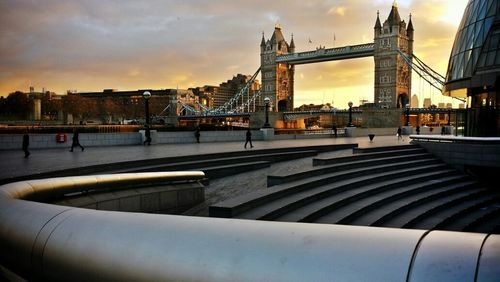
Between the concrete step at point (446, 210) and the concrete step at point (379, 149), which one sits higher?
the concrete step at point (379, 149)

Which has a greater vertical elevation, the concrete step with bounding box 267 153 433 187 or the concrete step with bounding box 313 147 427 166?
the concrete step with bounding box 313 147 427 166

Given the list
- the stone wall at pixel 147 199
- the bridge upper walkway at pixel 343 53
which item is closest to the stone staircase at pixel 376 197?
the stone wall at pixel 147 199

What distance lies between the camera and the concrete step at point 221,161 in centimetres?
1192

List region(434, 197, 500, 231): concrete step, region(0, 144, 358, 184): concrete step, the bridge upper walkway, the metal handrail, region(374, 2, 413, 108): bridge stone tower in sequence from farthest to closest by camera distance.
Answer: the bridge upper walkway → region(374, 2, 413, 108): bridge stone tower → the metal handrail → region(434, 197, 500, 231): concrete step → region(0, 144, 358, 184): concrete step

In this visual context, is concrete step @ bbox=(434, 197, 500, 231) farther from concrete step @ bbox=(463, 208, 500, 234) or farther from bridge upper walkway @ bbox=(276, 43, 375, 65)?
bridge upper walkway @ bbox=(276, 43, 375, 65)

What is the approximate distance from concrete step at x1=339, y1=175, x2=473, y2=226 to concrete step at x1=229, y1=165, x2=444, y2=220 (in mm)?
631

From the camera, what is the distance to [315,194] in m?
9.45

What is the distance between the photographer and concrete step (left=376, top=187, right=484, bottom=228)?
9.69m

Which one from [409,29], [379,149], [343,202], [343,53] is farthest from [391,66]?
[343,202]

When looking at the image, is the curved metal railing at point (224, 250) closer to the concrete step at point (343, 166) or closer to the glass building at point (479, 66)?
the concrete step at point (343, 166)

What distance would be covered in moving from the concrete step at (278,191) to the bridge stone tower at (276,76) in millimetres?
102582

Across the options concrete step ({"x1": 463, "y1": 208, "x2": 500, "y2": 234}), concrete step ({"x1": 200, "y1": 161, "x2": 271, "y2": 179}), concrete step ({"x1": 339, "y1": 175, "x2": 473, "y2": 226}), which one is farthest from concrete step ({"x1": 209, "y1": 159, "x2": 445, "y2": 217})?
concrete step ({"x1": 463, "y1": 208, "x2": 500, "y2": 234})

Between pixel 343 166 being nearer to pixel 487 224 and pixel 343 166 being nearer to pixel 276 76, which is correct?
pixel 487 224

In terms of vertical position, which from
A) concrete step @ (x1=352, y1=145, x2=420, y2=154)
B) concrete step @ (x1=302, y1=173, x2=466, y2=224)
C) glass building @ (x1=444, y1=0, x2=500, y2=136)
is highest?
glass building @ (x1=444, y1=0, x2=500, y2=136)
